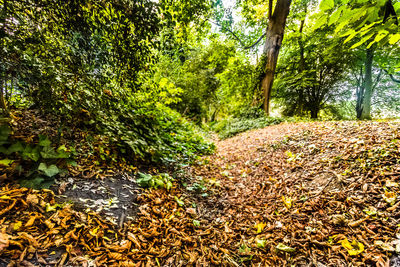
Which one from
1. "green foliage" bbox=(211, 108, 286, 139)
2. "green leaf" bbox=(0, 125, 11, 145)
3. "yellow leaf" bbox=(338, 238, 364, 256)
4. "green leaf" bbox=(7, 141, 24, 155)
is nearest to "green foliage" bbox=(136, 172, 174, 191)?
"green leaf" bbox=(7, 141, 24, 155)

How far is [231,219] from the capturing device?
216 cm

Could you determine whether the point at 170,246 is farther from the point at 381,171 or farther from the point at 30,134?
the point at 381,171

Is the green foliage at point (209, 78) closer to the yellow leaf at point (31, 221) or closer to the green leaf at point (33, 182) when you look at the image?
the green leaf at point (33, 182)

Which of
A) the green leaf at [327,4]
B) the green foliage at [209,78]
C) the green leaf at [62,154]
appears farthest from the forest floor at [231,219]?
the green foliage at [209,78]

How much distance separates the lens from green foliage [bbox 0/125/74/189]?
1446 millimetres

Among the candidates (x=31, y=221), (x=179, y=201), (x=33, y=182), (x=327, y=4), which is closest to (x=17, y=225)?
(x=31, y=221)

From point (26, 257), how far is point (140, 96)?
302 cm

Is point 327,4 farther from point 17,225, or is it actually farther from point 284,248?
point 17,225

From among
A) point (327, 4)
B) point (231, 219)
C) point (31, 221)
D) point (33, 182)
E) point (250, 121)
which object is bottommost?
point (231, 219)

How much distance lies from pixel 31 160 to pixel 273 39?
30.4 ft

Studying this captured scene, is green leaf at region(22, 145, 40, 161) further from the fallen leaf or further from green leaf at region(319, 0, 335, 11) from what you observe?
A: green leaf at region(319, 0, 335, 11)

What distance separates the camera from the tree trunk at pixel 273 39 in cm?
737

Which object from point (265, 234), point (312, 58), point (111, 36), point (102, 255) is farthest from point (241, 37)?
point (102, 255)

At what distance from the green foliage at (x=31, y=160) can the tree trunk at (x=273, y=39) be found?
8673mm
